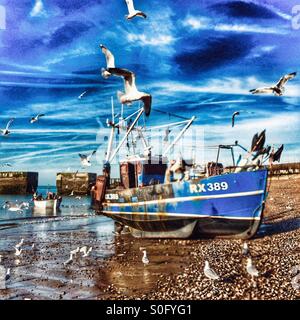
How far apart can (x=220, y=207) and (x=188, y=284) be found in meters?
6.09

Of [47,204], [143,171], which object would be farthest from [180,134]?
[47,204]

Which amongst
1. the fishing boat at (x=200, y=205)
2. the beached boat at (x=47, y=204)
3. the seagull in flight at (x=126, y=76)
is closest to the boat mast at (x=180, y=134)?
the fishing boat at (x=200, y=205)

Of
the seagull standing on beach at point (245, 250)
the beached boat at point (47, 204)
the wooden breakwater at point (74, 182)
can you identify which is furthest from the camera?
the wooden breakwater at point (74, 182)

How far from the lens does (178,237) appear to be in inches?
706

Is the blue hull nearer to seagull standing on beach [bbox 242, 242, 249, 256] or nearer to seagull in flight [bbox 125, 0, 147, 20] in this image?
seagull standing on beach [bbox 242, 242, 249, 256]

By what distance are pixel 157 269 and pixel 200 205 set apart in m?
4.58

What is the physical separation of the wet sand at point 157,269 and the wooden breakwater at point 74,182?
6379 centimetres

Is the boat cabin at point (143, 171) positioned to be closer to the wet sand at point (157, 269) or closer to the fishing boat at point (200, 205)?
the fishing boat at point (200, 205)

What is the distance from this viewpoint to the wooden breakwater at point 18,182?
82.6m

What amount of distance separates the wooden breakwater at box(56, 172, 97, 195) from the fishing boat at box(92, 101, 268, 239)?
6316 centimetres

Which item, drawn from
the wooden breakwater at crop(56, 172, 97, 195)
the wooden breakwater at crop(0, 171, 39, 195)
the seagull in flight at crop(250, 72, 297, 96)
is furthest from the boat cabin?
the wooden breakwater at crop(0, 171, 39, 195)

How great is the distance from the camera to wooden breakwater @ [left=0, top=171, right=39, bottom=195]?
271 feet

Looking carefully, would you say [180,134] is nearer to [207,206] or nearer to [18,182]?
[207,206]
